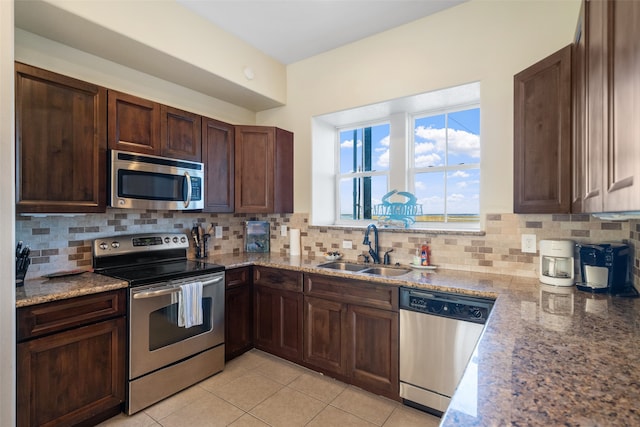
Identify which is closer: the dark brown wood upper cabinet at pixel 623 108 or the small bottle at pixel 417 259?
the dark brown wood upper cabinet at pixel 623 108

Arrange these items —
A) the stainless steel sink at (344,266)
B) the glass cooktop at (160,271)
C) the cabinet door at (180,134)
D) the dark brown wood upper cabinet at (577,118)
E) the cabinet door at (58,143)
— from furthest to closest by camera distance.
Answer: the stainless steel sink at (344,266), the cabinet door at (180,134), the glass cooktop at (160,271), the cabinet door at (58,143), the dark brown wood upper cabinet at (577,118)

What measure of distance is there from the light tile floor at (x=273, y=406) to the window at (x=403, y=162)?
149 centimetres

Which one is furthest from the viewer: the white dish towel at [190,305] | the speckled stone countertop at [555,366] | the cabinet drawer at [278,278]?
the cabinet drawer at [278,278]

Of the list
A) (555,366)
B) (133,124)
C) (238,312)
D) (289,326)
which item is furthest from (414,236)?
(133,124)

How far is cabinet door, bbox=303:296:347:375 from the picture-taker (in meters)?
2.43

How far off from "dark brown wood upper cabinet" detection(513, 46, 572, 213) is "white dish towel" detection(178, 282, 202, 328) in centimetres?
232

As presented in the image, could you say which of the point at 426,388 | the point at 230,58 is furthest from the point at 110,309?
the point at 230,58

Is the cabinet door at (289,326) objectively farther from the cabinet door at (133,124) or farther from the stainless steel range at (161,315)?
the cabinet door at (133,124)

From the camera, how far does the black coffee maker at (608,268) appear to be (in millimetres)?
1674

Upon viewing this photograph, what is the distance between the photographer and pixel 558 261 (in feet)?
6.40

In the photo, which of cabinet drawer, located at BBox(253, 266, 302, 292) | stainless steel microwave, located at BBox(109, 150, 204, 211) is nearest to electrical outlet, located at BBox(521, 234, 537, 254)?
cabinet drawer, located at BBox(253, 266, 302, 292)

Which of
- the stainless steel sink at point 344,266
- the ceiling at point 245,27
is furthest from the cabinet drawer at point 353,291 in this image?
the ceiling at point 245,27

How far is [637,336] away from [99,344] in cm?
269

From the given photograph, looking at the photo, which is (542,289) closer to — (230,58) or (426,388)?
(426,388)
